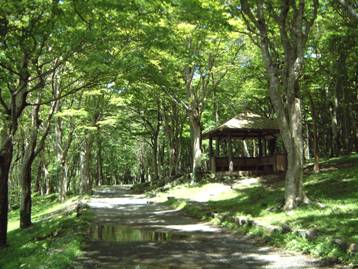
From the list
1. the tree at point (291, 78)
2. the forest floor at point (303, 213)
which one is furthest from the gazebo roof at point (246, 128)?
the tree at point (291, 78)

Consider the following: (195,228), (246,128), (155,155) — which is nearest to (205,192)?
(246,128)

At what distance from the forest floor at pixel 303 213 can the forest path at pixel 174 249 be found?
0.48 m

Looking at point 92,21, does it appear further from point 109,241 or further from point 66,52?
point 109,241

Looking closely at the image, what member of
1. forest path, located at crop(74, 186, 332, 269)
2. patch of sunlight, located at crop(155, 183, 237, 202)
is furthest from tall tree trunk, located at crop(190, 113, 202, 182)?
forest path, located at crop(74, 186, 332, 269)

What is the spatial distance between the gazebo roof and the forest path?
13024 millimetres

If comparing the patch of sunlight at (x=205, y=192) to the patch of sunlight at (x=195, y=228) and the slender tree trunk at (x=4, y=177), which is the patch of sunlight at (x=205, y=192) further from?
the slender tree trunk at (x=4, y=177)

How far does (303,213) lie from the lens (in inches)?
472

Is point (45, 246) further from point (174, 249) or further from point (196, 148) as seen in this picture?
point (196, 148)

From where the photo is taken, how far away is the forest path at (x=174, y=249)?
8055mm

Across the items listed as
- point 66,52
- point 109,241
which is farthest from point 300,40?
point 109,241

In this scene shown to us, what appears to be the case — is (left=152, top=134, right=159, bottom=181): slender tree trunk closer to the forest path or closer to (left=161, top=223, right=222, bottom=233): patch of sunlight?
the forest path

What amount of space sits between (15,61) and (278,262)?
7.38 m

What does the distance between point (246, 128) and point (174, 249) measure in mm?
17906

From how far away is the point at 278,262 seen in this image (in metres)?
7.98
